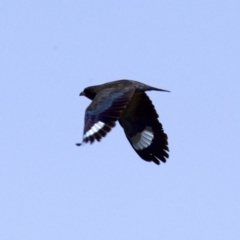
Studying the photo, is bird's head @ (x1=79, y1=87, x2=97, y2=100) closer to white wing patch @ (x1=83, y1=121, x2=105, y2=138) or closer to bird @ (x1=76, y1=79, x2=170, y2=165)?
bird @ (x1=76, y1=79, x2=170, y2=165)

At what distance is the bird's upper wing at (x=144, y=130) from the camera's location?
78.4 ft

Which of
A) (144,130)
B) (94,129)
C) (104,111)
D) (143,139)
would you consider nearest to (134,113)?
(144,130)

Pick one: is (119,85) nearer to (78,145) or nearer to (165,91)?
(165,91)

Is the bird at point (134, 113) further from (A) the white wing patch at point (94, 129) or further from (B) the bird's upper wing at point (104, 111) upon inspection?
(A) the white wing patch at point (94, 129)

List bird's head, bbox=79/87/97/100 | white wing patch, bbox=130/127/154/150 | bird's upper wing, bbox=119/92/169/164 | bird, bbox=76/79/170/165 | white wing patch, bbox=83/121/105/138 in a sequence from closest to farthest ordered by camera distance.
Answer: white wing patch, bbox=83/121/105/138
bird, bbox=76/79/170/165
bird's head, bbox=79/87/97/100
bird's upper wing, bbox=119/92/169/164
white wing patch, bbox=130/127/154/150

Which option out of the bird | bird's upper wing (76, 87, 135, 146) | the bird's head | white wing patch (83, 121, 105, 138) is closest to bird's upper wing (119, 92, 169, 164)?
the bird

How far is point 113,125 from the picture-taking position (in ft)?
A: 65.8

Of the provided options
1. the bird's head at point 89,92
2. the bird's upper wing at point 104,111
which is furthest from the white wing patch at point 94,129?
the bird's head at point 89,92

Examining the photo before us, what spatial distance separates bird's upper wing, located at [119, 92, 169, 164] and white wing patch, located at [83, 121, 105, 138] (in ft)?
12.1

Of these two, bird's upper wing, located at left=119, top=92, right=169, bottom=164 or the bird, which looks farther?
bird's upper wing, located at left=119, top=92, right=169, bottom=164

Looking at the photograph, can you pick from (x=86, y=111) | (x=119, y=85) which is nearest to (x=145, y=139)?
(x=119, y=85)

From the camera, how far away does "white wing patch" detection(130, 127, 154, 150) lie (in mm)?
24312

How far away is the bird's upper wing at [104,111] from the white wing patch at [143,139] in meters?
2.19

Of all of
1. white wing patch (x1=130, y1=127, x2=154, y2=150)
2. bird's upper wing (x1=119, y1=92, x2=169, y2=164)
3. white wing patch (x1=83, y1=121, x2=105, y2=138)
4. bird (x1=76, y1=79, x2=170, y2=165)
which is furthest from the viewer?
white wing patch (x1=130, y1=127, x2=154, y2=150)
